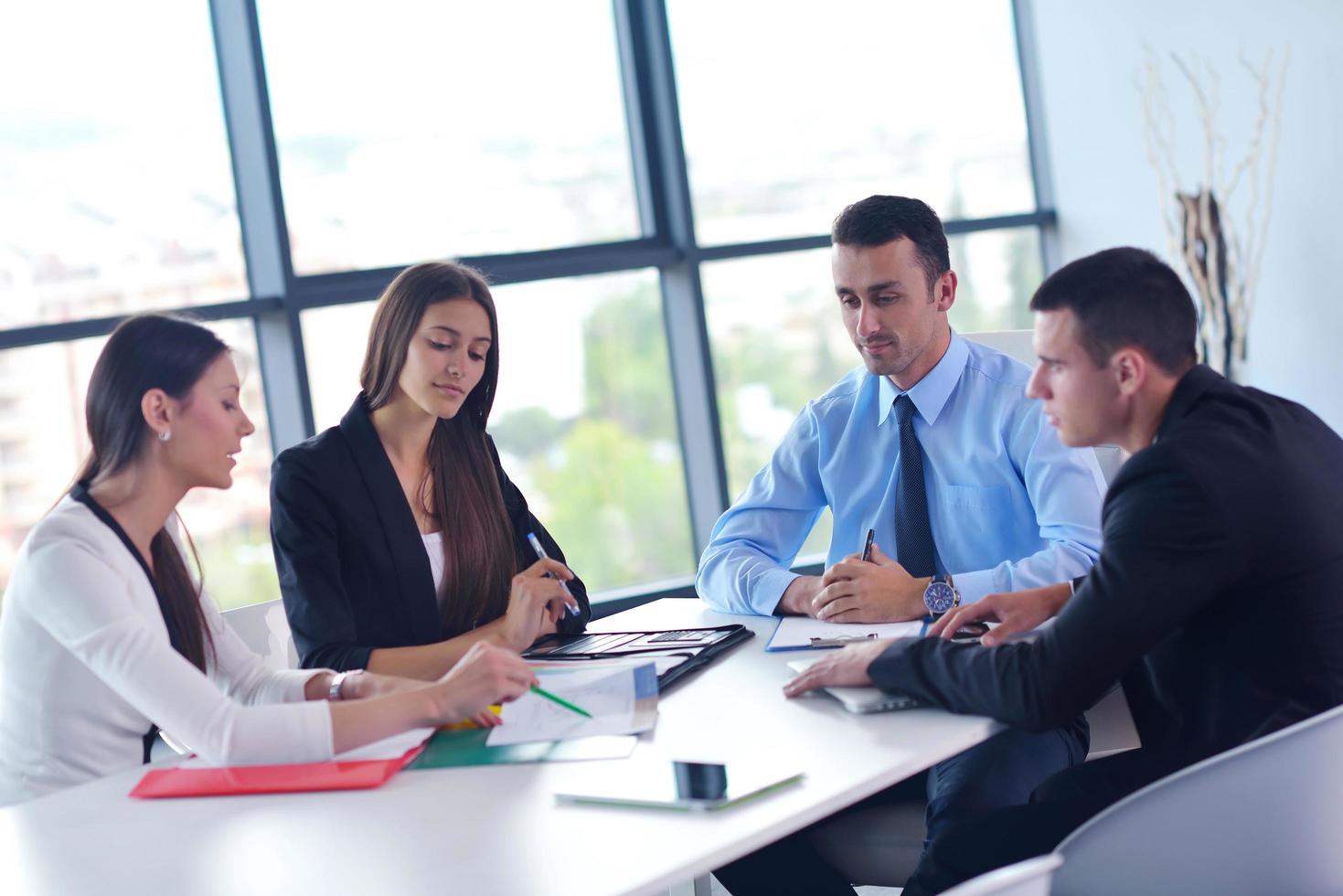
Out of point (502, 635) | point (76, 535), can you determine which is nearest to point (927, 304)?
point (502, 635)

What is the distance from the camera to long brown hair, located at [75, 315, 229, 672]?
6.20 ft

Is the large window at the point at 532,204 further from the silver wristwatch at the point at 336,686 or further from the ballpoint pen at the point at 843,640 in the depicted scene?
the ballpoint pen at the point at 843,640

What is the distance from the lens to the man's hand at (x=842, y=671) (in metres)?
1.72

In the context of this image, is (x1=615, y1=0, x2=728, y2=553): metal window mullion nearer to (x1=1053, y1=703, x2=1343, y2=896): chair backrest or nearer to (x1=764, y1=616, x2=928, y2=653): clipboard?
(x1=764, y1=616, x2=928, y2=653): clipboard

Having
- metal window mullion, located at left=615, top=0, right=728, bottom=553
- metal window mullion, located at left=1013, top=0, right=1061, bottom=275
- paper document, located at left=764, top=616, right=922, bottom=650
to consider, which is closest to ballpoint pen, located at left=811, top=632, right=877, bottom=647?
paper document, located at left=764, top=616, right=922, bottom=650

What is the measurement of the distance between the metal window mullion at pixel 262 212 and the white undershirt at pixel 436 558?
1.42m

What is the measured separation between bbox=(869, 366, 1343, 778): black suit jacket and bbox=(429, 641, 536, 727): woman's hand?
53 centimetres

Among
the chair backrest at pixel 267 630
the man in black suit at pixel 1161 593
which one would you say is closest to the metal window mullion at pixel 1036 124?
the man in black suit at pixel 1161 593

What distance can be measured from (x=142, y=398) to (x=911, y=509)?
1.44 meters

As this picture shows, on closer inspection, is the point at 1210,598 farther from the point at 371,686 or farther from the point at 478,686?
the point at 371,686

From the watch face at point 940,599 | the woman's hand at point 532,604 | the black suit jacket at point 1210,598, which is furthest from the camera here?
the woman's hand at point 532,604

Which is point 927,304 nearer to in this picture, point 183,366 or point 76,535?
point 183,366

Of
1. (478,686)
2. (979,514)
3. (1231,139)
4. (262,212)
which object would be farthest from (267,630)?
(1231,139)

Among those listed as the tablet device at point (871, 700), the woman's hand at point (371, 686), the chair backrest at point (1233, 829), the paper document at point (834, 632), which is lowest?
the chair backrest at point (1233, 829)
